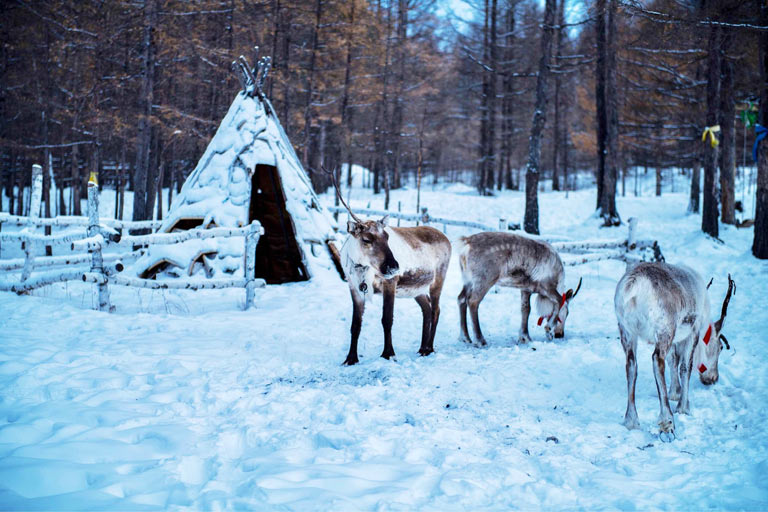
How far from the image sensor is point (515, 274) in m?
6.54

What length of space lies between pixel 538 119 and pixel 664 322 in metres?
12.0

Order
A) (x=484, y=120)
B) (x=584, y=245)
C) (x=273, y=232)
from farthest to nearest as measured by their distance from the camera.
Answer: (x=484, y=120), (x=273, y=232), (x=584, y=245)

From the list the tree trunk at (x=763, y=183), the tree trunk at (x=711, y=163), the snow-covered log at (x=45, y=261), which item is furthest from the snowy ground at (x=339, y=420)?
the tree trunk at (x=711, y=163)

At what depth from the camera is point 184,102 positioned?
60.1ft

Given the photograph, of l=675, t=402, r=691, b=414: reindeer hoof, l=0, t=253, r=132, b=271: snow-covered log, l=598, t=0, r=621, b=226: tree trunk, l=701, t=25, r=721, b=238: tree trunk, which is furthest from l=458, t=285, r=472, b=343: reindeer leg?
l=598, t=0, r=621, b=226: tree trunk

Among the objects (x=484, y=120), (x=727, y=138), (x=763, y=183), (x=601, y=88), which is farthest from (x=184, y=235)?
(x=484, y=120)

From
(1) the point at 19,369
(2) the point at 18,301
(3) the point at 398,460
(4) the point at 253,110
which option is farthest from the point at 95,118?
(3) the point at 398,460

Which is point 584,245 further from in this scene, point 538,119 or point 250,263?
point 538,119

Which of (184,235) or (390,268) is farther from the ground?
(184,235)

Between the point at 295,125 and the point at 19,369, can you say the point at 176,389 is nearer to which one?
the point at 19,369

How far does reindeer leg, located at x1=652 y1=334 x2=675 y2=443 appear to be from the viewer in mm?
3594

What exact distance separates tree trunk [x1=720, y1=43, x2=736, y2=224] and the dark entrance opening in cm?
1166

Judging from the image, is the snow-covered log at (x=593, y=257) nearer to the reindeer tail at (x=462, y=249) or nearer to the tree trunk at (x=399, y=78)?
the reindeer tail at (x=462, y=249)

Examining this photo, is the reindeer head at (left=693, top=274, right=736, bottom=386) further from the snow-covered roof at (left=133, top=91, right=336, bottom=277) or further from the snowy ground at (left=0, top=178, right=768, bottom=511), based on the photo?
the snow-covered roof at (left=133, top=91, right=336, bottom=277)
